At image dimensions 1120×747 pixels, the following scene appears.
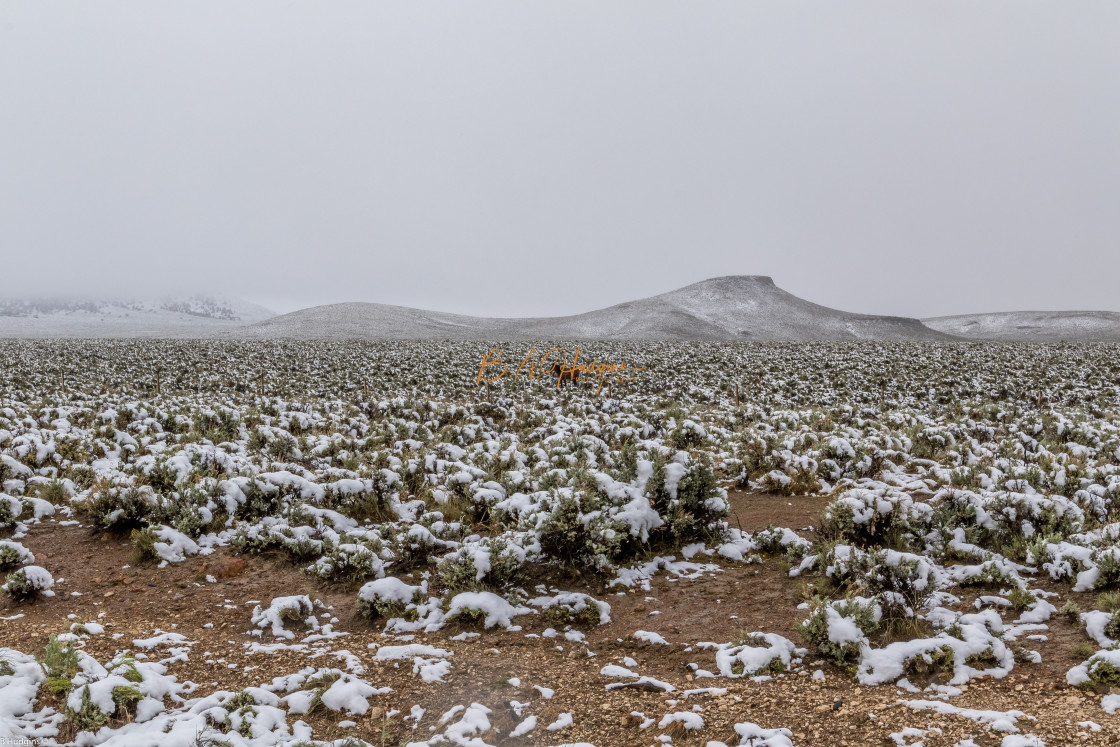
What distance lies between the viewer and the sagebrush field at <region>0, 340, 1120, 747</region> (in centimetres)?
413

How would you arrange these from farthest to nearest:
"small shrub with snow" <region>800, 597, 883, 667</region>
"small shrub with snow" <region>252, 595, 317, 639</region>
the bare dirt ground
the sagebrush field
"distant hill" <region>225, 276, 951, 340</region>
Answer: "distant hill" <region>225, 276, 951, 340</region>
"small shrub with snow" <region>252, 595, 317, 639</region>
"small shrub with snow" <region>800, 597, 883, 667</region>
the sagebrush field
the bare dirt ground

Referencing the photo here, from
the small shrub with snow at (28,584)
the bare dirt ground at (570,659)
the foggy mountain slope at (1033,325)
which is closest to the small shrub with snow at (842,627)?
the bare dirt ground at (570,659)

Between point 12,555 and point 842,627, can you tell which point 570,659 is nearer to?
point 842,627

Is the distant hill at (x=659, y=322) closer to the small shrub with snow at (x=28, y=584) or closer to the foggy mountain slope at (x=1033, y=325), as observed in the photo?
the foggy mountain slope at (x=1033, y=325)

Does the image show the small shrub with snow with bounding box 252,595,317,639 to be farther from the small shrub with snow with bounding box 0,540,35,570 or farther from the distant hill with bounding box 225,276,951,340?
the distant hill with bounding box 225,276,951,340

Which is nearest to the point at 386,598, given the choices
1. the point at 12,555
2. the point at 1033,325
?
the point at 12,555

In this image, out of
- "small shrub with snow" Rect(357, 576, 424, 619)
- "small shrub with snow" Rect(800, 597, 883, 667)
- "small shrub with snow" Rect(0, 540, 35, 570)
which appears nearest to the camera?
"small shrub with snow" Rect(800, 597, 883, 667)

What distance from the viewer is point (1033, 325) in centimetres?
11100

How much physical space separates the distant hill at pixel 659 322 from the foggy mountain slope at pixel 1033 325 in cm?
1366

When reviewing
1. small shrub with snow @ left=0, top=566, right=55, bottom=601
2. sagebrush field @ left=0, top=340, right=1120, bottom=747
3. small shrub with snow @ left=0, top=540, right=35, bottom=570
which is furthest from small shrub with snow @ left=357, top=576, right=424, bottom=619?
small shrub with snow @ left=0, top=540, right=35, bottom=570

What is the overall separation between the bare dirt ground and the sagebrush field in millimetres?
28

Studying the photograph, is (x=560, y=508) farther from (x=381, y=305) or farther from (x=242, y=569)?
(x=381, y=305)

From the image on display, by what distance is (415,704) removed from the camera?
4418 millimetres

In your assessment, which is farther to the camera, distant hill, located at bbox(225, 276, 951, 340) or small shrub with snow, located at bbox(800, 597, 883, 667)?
distant hill, located at bbox(225, 276, 951, 340)
